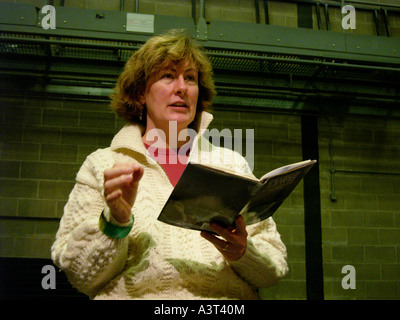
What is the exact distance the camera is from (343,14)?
3.68 meters

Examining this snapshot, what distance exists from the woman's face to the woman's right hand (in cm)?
43

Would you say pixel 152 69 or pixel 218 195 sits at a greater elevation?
pixel 152 69

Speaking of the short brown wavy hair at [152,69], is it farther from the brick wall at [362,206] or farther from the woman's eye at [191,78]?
the brick wall at [362,206]

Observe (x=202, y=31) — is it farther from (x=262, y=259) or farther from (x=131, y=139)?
(x=262, y=259)

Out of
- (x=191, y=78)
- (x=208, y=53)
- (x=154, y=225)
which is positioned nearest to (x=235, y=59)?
(x=208, y=53)

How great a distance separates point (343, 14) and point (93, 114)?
A: 8.04ft

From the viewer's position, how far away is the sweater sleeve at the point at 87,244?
108 centimetres

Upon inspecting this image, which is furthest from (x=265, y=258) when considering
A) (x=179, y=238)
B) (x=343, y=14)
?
(x=343, y=14)

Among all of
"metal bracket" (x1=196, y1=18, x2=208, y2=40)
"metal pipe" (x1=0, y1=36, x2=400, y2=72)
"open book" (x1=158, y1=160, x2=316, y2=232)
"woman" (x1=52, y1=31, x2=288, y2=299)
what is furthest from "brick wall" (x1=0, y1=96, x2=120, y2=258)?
"open book" (x1=158, y1=160, x2=316, y2=232)

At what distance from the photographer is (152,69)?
1427mm

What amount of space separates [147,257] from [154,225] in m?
0.10

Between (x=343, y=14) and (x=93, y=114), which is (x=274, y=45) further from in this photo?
(x=93, y=114)

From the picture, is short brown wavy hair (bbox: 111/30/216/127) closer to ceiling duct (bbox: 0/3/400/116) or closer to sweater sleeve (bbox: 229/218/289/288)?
sweater sleeve (bbox: 229/218/289/288)
